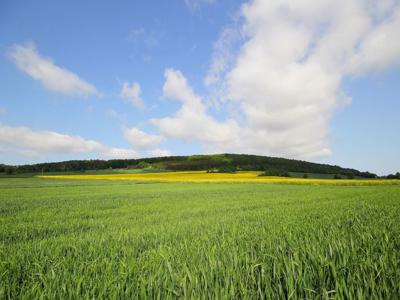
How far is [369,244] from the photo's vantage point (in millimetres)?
3625

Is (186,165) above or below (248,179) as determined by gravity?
above

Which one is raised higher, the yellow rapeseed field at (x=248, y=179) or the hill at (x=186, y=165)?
the hill at (x=186, y=165)

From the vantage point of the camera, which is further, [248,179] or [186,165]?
[186,165]

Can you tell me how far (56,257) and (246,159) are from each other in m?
107

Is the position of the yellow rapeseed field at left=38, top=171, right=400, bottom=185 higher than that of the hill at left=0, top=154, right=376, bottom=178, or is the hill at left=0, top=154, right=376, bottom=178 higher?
the hill at left=0, top=154, right=376, bottom=178

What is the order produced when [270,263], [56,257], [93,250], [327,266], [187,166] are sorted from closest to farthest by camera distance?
1. [327,266]
2. [270,263]
3. [56,257]
4. [93,250]
5. [187,166]

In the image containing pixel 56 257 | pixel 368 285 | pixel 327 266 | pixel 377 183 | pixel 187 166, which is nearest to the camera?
pixel 368 285

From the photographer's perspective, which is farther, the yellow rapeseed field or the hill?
the hill

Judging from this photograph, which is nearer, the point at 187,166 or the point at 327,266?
the point at 327,266

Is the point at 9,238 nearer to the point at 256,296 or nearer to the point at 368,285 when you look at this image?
the point at 256,296

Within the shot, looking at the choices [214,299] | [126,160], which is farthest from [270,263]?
[126,160]

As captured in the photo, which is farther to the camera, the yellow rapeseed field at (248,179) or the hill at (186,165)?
the hill at (186,165)

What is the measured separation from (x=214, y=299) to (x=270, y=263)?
4.28 ft

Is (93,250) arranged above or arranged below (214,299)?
below
